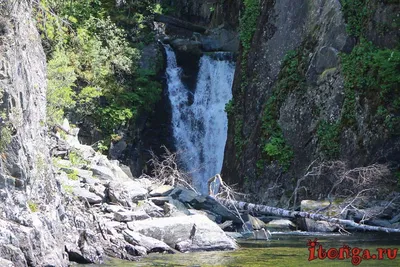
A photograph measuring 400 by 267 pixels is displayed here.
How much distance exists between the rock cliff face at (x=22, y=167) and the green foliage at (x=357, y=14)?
14.2 metres

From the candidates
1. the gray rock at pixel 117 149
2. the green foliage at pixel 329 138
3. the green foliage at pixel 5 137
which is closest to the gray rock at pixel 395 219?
the green foliage at pixel 329 138

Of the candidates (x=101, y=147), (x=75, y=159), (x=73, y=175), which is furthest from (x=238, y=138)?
(x=73, y=175)

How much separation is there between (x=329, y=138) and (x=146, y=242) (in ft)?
36.6

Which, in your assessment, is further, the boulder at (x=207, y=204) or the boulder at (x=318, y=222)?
the boulder at (x=207, y=204)

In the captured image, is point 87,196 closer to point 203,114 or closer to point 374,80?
point 374,80

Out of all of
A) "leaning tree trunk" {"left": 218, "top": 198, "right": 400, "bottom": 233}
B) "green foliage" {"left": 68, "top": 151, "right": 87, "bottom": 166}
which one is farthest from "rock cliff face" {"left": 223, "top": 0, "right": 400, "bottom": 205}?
"green foliage" {"left": 68, "top": 151, "right": 87, "bottom": 166}

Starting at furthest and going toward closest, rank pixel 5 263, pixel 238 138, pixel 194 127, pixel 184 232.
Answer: pixel 194 127
pixel 238 138
pixel 184 232
pixel 5 263

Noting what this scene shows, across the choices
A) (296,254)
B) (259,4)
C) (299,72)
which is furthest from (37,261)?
(259,4)

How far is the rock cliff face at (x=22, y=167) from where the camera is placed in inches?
396

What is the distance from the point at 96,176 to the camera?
17.3 m

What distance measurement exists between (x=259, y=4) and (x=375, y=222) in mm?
13438

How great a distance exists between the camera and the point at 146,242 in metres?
13.1

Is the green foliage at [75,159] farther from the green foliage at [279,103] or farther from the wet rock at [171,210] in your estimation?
the green foliage at [279,103]

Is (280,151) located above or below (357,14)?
below
